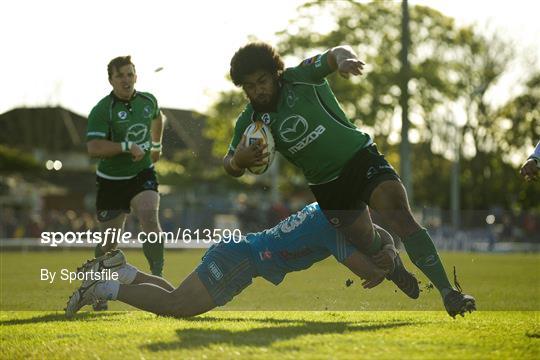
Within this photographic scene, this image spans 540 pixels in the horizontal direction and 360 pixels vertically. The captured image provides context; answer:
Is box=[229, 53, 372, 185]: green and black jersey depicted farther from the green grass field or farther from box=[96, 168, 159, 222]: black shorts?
box=[96, 168, 159, 222]: black shorts

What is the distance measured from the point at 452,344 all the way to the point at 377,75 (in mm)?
31923

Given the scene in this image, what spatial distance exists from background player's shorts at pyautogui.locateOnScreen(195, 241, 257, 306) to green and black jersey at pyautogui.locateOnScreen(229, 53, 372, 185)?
2.72 ft

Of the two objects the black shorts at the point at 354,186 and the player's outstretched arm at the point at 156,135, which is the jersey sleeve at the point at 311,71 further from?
the player's outstretched arm at the point at 156,135

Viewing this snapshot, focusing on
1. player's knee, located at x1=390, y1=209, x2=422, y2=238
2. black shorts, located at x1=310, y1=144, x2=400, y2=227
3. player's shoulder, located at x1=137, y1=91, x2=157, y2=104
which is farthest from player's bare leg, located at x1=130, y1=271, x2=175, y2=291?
player's shoulder, located at x1=137, y1=91, x2=157, y2=104

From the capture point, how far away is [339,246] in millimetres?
7852

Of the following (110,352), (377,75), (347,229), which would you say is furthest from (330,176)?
(377,75)

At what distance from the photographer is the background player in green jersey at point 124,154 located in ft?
32.1

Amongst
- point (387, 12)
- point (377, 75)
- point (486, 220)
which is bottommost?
point (486, 220)

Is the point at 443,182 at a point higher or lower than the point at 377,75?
lower

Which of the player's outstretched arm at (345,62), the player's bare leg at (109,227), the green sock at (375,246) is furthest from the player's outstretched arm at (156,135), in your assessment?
the player's outstretched arm at (345,62)

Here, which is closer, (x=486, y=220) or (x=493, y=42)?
(x=486, y=220)

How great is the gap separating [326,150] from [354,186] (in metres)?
0.36

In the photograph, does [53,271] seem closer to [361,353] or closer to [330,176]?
[330,176]

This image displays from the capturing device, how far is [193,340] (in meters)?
6.32
